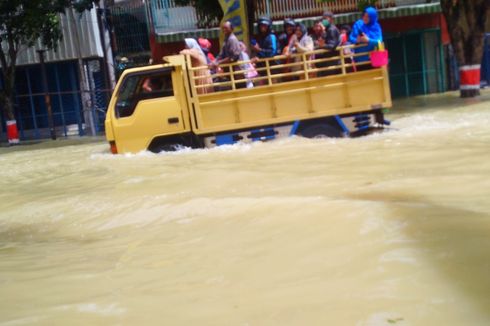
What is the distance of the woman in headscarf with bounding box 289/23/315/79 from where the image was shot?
10.9m

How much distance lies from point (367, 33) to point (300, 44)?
113 centimetres

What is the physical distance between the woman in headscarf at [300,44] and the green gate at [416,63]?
1166cm

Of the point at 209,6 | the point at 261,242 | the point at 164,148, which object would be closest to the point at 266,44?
the point at 164,148

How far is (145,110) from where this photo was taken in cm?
1041

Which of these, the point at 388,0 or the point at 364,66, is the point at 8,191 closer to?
the point at 364,66

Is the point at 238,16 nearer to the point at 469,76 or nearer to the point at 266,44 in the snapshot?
the point at 266,44

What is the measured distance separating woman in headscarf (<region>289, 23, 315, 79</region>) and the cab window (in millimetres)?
2127

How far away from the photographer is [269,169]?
329 inches

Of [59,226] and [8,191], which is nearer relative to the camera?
[59,226]

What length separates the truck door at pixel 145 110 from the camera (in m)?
10.4

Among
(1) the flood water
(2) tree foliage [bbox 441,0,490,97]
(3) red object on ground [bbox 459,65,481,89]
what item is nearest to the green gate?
(3) red object on ground [bbox 459,65,481,89]

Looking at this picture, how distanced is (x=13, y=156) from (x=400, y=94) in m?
13.2

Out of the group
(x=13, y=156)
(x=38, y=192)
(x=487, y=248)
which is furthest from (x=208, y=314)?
(x=13, y=156)

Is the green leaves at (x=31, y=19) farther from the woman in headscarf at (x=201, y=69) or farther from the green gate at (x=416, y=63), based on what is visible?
the green gate at (x=416, y=63)
